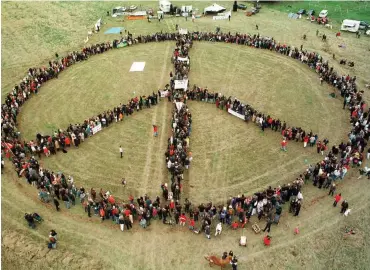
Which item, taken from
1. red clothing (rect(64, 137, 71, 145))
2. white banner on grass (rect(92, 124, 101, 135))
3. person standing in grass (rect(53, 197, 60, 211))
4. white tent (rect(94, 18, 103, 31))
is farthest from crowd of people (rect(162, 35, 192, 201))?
white tent (rect(94, 18, 103, 31))

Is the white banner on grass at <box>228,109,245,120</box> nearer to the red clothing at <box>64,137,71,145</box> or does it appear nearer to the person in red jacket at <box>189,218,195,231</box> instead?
the person in red jacket at <box>189,218,195,231</box>

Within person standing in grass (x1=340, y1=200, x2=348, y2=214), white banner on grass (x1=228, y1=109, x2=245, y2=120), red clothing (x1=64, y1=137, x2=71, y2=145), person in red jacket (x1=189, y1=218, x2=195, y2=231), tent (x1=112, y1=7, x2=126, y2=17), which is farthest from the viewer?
tent (x1=112, y1=7, x2=126, y2=17)

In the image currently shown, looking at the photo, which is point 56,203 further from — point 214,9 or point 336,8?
point 336,8

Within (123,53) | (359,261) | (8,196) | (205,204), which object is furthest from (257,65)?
(8,196)

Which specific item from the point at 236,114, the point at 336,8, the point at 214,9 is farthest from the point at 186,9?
the point at 236,114

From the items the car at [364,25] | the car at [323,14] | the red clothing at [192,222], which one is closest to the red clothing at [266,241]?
the red clothing at [192,222]

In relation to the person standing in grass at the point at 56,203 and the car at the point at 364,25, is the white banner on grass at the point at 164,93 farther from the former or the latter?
the car at the point at 364,25

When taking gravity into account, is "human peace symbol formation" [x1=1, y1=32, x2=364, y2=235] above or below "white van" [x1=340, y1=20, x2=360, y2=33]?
below
